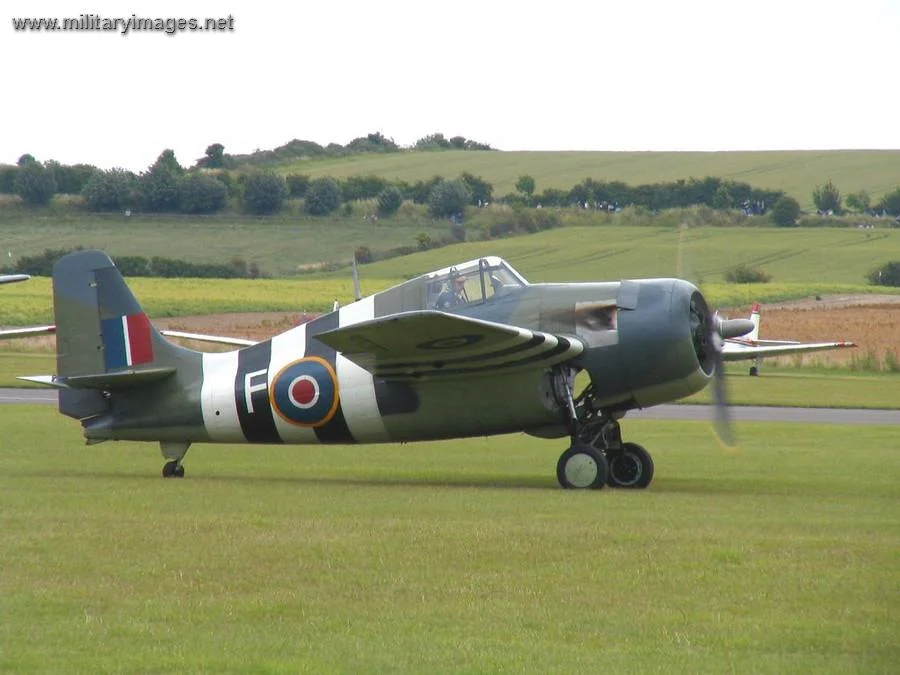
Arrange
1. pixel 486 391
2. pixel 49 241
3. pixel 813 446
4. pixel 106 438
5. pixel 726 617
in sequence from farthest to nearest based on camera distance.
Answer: pixel 49 241 → pixel 813 446 → pixel 106 438 → pixel 486 391 → pixel 726 617

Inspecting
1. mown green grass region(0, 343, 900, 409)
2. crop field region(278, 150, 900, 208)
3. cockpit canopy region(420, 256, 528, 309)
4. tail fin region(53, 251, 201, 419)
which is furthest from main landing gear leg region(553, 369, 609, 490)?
crop field region(278, 150, 900, 208)

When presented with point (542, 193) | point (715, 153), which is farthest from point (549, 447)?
point (715, 153)

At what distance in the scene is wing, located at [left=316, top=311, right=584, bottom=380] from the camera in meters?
16.4

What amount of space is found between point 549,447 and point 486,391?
771 cm

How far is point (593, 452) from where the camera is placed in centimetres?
1722

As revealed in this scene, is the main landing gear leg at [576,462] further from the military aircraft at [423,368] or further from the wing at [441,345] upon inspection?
the wing at [441,345]

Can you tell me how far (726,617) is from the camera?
8852 mm

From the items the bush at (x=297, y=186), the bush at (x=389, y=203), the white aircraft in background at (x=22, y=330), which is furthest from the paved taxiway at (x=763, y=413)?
the bush at (x=297, y=186)

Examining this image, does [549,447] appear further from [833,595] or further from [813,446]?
[833,595]

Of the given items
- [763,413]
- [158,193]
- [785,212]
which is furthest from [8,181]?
[763,413]

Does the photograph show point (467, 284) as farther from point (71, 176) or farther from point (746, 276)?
point (71, 176)

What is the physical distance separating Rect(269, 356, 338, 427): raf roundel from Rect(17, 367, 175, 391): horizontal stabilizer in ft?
5.55

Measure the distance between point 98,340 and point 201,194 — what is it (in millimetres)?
74331

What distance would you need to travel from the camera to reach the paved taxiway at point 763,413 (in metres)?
31.6
